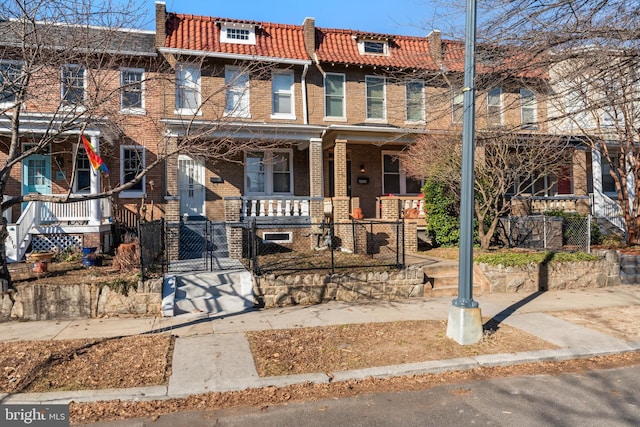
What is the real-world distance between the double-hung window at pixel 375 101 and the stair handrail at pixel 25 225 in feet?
36.0

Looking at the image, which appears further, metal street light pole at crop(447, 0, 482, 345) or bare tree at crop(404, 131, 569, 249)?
bare tree at crop(404, 131, 569, 249)

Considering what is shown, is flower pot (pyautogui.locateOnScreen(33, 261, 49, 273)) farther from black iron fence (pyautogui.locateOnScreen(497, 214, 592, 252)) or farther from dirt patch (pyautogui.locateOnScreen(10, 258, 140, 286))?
black iron fence (pyautogui.locateOnScreen(497, 214, 592, 252))

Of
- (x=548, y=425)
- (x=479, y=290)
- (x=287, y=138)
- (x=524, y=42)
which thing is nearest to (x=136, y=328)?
(x=548, y=425)

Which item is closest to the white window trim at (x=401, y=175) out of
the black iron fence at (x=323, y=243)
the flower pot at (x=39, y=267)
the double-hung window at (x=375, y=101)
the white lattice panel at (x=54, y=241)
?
the double-hung window at (x=375, y=101)

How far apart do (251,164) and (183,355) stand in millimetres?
10906

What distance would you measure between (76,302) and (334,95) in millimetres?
11377

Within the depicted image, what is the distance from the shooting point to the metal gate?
10547mm

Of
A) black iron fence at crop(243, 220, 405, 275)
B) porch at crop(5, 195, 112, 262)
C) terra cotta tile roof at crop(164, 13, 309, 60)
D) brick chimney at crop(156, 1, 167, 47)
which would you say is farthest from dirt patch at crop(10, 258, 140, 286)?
brick chimney at crop(156, 1, 167, 47)

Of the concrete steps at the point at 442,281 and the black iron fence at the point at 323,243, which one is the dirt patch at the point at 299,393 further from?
the black iron fence at the point at 323,243

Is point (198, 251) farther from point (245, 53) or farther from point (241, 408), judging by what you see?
point (241, 408)

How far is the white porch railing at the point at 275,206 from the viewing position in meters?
13.7

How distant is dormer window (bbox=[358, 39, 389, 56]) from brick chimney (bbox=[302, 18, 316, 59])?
182 cm

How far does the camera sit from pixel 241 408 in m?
4.55

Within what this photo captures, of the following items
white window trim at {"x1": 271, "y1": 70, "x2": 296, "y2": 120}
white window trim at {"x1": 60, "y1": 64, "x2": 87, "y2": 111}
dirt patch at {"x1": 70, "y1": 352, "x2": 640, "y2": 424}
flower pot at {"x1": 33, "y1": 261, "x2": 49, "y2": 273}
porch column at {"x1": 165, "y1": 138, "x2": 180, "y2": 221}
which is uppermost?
white window trim at {"x1": 271, "y1": 70, "x2": 296, "y2": 120}
